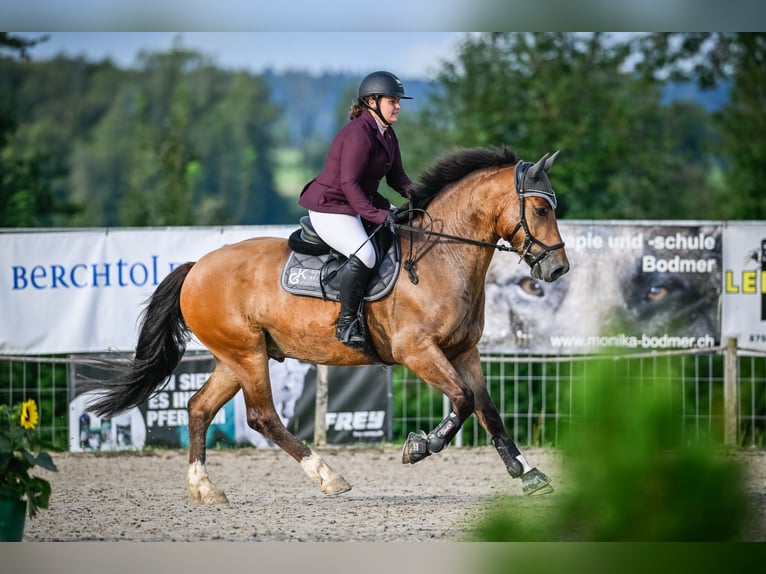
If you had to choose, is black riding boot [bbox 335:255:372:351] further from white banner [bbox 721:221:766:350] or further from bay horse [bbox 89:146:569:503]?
white banner [bbox 721:221:766:350]

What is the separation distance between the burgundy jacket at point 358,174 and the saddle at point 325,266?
195 mm

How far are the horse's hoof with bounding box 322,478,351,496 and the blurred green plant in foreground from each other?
4772mm

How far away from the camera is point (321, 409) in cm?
1077

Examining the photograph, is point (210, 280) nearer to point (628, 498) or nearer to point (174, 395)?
point (174, 395)

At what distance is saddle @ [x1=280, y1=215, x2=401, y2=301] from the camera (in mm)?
7211

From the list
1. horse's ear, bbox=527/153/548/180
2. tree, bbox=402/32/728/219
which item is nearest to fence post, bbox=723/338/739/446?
horse's ear, bbox=527/153/548/180

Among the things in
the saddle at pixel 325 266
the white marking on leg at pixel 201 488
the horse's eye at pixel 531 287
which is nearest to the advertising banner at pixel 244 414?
the horse's eye at pixel 531 287

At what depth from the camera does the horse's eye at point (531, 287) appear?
10602mm

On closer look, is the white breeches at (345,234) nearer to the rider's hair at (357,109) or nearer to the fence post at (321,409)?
the rider's hair at (357,109)

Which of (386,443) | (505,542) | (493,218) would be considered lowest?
(386,443)

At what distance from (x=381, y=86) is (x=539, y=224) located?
133 centimetres

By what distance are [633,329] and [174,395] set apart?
4414 millimetres

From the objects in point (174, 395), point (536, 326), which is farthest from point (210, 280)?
Result: point (536, 326)

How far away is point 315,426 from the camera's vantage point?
10805mm
